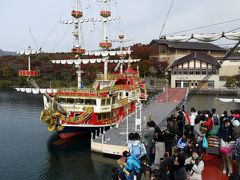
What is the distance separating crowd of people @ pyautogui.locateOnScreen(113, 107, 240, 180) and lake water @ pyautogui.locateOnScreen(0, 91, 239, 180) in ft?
32.9

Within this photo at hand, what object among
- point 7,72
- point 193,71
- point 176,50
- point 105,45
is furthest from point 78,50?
point 7,72

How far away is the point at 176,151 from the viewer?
24.2ft

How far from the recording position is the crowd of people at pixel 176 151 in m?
7.27

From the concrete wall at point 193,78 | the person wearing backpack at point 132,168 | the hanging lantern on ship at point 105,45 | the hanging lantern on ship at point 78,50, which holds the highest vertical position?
the hanging lantern on ship at point 105,45

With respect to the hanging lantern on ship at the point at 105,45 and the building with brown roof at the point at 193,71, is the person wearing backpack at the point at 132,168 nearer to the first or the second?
the hanging lantern on ship at the point at 105,45

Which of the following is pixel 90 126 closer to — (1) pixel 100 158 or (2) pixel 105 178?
(1) pixel 100 158

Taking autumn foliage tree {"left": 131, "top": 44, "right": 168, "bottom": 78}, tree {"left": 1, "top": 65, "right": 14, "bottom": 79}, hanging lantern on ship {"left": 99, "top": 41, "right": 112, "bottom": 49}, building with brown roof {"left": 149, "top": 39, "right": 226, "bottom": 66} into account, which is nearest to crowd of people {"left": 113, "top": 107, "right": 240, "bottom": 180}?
hanging lantern on ship {"left": 99, "top": 41, "right": 112, "bottom": 49}

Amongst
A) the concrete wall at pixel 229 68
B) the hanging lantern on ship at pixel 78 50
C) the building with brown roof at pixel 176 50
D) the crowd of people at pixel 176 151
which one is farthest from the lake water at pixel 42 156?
the concrete wall at pixel 229 68

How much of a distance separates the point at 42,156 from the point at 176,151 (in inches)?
705

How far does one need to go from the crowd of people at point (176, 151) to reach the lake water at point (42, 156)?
32.9ft

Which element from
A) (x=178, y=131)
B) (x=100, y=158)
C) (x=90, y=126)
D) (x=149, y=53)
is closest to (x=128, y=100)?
(x=90, y=126)

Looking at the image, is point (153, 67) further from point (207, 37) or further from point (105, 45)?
point (207, 37)

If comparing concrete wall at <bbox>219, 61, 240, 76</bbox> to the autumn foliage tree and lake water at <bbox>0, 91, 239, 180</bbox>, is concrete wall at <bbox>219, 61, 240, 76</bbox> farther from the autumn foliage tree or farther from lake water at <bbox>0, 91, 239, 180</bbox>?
lake water at <bbox>0, 91, 239, 180</bbox>

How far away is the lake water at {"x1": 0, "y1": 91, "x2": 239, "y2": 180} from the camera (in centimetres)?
1967
